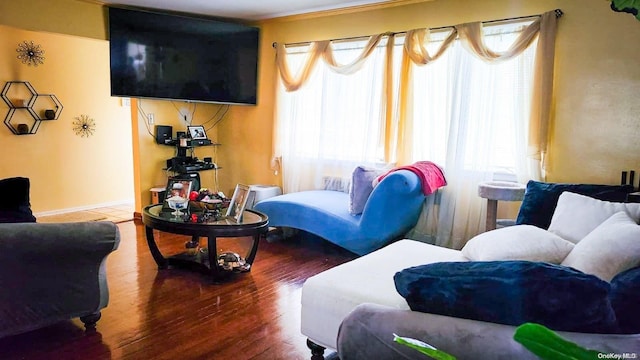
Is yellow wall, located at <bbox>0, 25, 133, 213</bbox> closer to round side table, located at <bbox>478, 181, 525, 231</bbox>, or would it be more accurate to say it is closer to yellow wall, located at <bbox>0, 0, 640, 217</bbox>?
yellow wall, located at <bbox>0, 0, 640, 217</bbox>

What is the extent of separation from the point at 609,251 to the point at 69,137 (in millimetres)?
5858

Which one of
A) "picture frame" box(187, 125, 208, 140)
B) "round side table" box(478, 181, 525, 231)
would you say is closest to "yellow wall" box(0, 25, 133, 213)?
"picture frame" box(187, 125, 208, 140)

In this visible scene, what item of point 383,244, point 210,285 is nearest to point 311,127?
point 383,244

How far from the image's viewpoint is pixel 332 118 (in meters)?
4.59

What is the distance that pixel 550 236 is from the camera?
1.98m

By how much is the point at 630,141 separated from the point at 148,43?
4.37 meters

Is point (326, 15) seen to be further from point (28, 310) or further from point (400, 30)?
point (28, 310)

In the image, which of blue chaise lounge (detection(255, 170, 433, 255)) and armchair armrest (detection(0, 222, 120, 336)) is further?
blue chaise lounge (detection(255, 170, 433, 255))

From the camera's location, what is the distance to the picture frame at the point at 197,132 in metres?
5.23

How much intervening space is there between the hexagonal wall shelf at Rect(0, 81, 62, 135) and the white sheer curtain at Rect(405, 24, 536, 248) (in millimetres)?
4276

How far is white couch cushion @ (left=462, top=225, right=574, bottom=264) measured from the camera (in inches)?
73.6

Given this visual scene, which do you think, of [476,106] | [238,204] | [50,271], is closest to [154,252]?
[238,204]

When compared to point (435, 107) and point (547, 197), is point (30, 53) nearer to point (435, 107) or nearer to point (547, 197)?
point (435, 107)

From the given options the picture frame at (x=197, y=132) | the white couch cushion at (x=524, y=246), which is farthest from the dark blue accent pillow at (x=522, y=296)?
the picture frame at (x=197, y=132)
